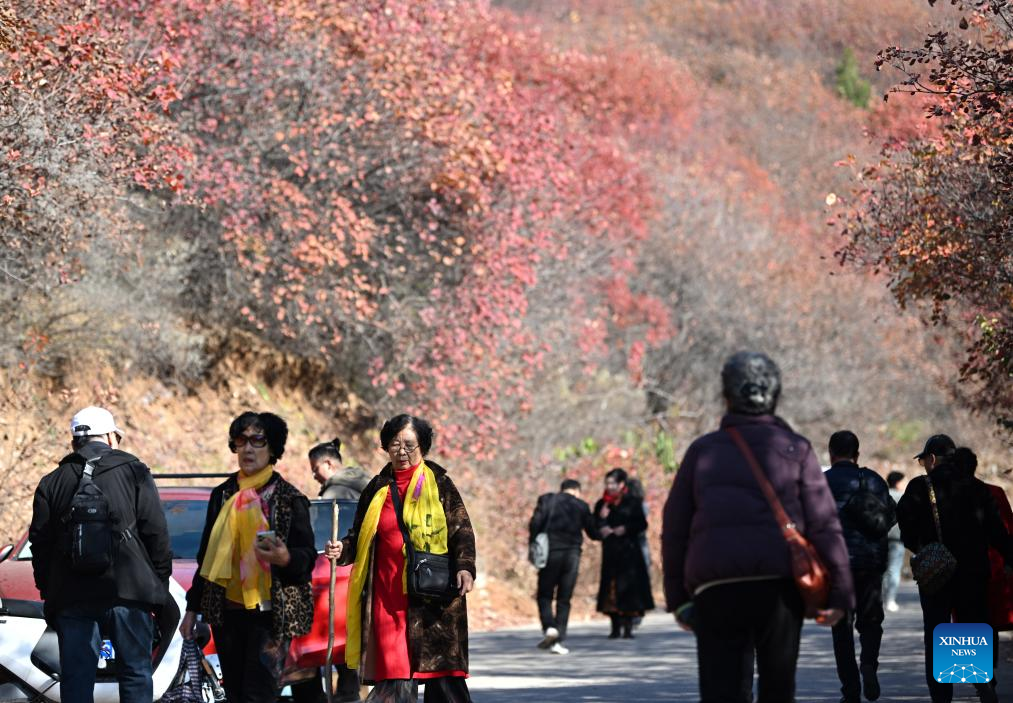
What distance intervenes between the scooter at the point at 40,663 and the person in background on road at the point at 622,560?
36.0 feet

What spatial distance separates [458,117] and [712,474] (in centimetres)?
1808

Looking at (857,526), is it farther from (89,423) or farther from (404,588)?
(89,423)

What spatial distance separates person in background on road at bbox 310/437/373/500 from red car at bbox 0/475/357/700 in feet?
0.66

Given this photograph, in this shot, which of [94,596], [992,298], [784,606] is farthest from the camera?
[992,298]

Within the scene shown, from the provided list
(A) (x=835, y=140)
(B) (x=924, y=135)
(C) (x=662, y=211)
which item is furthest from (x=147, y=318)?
(A) (x=835, y=140)

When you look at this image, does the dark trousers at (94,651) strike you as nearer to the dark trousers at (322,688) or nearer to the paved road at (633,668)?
the dark trousers at (322,688)

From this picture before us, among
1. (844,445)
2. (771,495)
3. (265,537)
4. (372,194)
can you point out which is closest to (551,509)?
(372,194)

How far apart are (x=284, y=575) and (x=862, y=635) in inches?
201

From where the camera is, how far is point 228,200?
21.7 metres

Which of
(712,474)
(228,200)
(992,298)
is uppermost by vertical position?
(228,200)

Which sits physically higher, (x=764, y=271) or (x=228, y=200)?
(x=764, y=271)

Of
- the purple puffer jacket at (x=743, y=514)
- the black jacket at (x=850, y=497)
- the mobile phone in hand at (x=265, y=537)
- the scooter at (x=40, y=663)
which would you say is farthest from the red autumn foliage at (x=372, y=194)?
the purple puffer jacket at (x=743, y=514)

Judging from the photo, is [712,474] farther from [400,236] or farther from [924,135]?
[400,236]

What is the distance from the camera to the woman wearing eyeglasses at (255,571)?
27.8 feet
